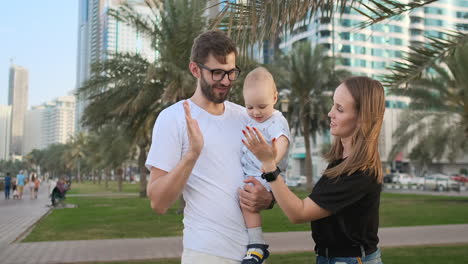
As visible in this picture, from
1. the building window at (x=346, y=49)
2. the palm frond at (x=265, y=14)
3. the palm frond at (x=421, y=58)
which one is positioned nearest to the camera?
the palm frond at (x=265, y=14)

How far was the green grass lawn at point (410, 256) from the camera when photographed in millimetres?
7711

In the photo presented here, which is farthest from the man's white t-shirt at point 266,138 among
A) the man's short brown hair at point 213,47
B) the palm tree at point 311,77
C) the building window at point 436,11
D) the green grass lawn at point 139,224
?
the building window at point 436,11

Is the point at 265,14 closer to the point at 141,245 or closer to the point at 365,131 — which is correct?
the point at 365,131

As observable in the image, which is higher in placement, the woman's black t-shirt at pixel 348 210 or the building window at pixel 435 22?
the building window at pixel 435 22

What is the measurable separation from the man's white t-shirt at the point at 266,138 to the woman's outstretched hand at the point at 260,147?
0.40 ft

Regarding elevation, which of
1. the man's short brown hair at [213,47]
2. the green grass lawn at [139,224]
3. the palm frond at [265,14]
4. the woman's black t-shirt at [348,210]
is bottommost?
the green grass lawn at [139,224]

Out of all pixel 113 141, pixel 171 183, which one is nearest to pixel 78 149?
pixel 113 141

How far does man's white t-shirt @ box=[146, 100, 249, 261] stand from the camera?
2342 mm

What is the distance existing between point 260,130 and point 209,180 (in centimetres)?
53

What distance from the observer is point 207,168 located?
2408 mm

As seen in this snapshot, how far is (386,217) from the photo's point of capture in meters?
15.3

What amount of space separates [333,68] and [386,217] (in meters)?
15.4

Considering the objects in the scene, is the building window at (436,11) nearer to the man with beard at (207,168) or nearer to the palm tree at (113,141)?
the palm tree at (113,141)

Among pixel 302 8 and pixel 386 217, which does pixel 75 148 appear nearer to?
pixel 386 217
